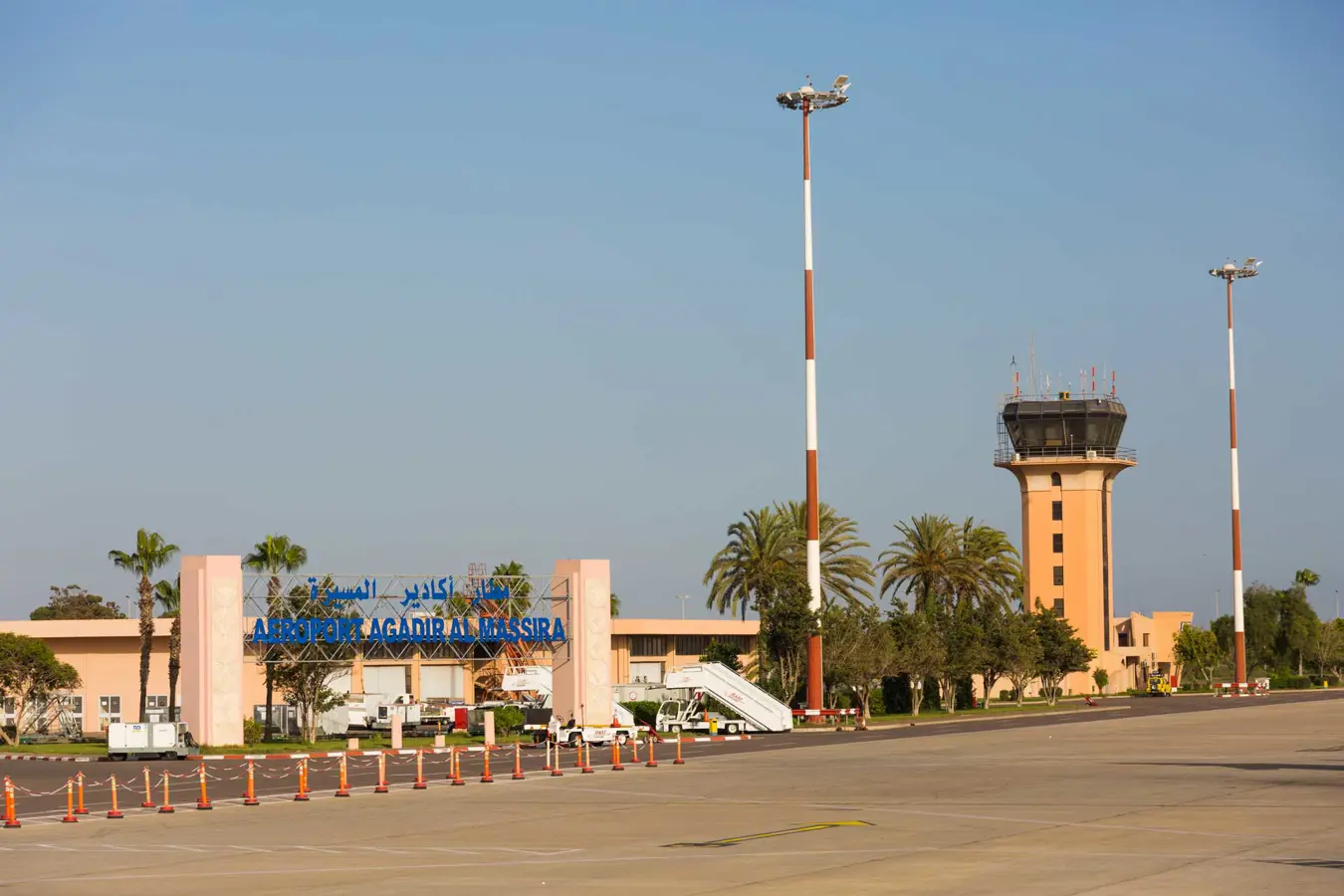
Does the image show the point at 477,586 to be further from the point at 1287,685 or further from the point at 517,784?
the point at 1287,685

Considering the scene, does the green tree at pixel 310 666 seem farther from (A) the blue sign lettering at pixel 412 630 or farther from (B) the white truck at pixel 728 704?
(B) the white truck at pixel 728 704

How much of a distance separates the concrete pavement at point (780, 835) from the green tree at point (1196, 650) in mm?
86397

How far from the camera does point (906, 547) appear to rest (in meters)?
95.5

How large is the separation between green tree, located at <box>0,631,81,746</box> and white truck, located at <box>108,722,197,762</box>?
17294 mm

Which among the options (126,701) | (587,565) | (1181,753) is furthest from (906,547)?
(1181,753)

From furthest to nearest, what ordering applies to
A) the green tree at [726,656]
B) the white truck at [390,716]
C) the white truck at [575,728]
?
the green tree at [726,656] → the white truck at [390,716] → the white truck at [575,728]

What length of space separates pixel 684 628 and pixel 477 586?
44333mm

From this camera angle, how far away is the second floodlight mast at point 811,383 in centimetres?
6600

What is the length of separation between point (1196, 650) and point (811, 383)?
71928 mm

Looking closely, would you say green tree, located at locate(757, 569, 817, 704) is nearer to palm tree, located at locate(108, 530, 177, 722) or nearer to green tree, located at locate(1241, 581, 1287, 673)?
palm tree, located at locate(108, 530, 177, 722)

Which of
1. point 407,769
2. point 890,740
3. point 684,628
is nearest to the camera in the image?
point 407,769

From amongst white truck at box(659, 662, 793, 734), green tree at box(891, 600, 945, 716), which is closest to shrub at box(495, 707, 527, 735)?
white truck at box(659, 662, 793, 734)

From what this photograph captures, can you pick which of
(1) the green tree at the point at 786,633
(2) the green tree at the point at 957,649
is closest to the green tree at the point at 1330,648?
(2) the green tree at the point at 957,649

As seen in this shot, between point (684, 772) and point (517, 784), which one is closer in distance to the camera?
point (517, 784)
